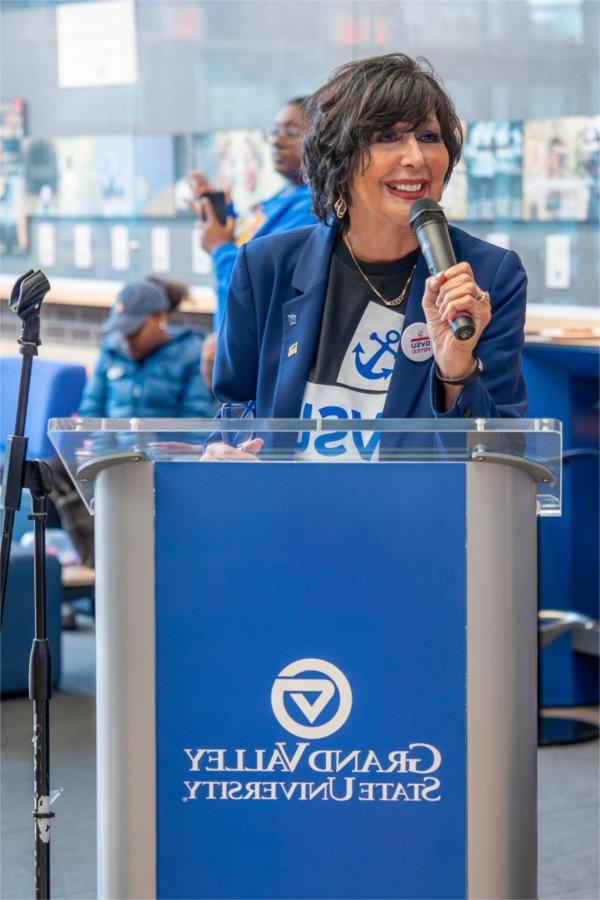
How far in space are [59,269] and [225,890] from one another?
22.1 ft

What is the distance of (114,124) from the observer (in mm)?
7383

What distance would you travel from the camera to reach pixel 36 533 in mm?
1987

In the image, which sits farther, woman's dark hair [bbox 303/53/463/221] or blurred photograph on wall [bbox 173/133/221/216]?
blurred photograph on wall [bbox 173/133/221/216]

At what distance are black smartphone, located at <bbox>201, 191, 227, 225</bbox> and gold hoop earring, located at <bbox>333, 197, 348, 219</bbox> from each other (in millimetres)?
2646

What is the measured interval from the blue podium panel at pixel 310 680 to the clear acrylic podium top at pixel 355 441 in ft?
0.08

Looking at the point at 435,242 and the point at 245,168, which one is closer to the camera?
the point at 435,242

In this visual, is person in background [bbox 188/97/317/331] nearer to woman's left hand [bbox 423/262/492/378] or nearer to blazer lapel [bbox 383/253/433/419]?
blazer lapel [bbox 383/253/433/419]

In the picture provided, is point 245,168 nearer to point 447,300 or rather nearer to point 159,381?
point 159,381

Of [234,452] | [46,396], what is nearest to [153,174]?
[46,396]

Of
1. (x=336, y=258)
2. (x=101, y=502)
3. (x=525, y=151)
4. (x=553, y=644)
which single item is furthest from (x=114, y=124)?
(x=101, y=502)

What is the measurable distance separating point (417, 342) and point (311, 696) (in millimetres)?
635

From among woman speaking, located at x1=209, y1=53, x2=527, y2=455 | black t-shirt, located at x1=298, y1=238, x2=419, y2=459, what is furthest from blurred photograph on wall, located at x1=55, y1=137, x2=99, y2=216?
black t-shirt, located at x1=298, y1=238, x2=419, y2=459

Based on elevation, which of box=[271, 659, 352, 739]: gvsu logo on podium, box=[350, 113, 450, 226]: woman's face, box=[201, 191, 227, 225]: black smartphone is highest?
box=[201, 191, 227, 225]: black smartphone

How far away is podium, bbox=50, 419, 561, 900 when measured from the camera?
137 centimetres
